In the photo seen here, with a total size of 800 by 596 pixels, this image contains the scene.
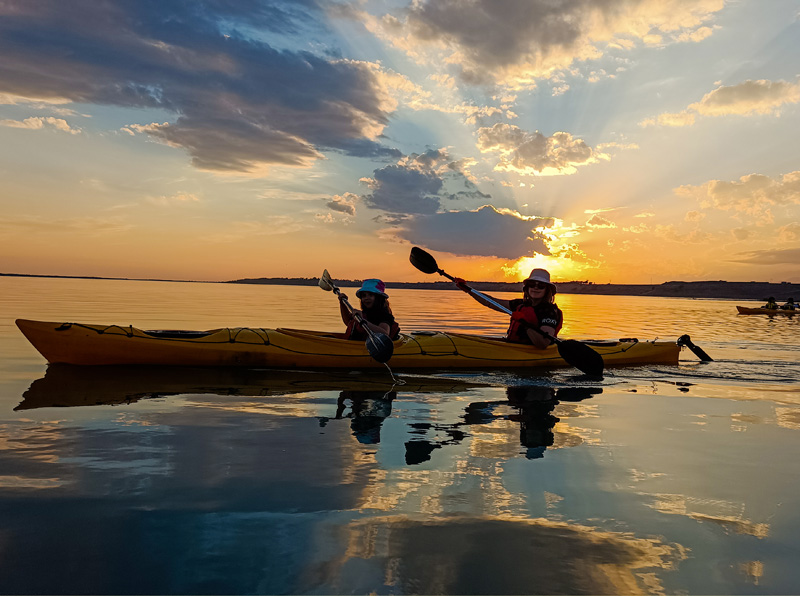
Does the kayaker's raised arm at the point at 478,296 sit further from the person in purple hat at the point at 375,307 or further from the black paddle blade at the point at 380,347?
the black paddle blade at the point at 380,347

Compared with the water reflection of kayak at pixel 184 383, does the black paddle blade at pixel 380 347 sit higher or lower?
higher

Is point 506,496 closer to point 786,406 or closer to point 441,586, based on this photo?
point 441,586

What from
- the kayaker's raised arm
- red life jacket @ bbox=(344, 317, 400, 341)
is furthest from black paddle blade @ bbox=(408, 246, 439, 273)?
red life jacket @ bbox=(344, 317, 400, 341)

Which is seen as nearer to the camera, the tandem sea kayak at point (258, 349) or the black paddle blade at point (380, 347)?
the black paddle blade at point (380, 347)

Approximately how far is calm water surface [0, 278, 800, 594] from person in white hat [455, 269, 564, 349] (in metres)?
3.03

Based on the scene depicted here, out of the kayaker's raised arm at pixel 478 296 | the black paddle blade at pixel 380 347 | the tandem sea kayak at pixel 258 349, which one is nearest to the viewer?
the black paddle blade at pixel 380 347

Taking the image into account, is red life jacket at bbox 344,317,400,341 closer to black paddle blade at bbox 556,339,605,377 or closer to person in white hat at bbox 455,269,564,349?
person in white hat at bbox 455,269,564,349

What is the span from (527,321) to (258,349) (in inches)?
191

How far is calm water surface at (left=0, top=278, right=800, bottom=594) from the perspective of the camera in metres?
2.63

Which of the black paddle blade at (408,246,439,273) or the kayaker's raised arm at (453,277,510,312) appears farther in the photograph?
the black paddle blade at (408,246,439,273)

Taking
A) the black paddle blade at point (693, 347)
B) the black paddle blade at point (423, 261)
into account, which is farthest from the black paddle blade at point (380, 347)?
the black paddle blade at point (693, 347)

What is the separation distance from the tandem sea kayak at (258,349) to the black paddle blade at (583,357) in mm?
708

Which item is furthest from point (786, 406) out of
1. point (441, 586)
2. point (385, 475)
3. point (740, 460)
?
point (441, 586)

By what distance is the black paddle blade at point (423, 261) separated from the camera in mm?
12297
